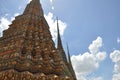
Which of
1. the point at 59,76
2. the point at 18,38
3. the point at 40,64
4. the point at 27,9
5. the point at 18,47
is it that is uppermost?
the point at 27,9

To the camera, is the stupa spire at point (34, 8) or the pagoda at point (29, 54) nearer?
the pagoda at point (29, 54)

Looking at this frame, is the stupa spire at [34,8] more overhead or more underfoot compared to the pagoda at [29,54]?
more overhead

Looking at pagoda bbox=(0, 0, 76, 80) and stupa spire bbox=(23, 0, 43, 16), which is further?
stupa spire bbox=(23, 0, 43, 16)

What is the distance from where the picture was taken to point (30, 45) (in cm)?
1280

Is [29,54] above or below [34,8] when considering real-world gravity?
below

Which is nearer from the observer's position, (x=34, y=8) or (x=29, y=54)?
(x=29, y=54)

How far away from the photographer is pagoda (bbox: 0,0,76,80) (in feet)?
34.9

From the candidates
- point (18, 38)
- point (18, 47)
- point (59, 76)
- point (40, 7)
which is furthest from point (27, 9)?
point (59, 76)

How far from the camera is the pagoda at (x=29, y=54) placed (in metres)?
10.6

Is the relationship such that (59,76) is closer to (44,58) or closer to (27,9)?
(44,58)

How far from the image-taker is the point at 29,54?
1184 centimetres

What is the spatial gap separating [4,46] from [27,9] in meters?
5.49

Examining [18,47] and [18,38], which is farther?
[18,38]

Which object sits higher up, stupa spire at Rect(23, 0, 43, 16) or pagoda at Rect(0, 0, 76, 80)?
Result: stupa spire at Rect(23, 0, 43, 16)
